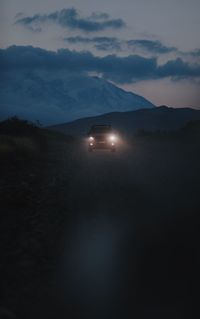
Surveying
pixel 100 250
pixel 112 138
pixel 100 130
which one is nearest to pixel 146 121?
pixel 100 130

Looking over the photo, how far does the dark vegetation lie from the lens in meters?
5.48

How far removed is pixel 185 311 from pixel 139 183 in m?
9.53

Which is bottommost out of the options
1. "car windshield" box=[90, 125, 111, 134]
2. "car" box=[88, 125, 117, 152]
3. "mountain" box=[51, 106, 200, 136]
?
"car" box=[88, 125, 117, 152]

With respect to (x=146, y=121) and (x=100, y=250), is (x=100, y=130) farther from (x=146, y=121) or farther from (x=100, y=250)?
(x=146, y=121)

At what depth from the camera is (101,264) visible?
6805mm

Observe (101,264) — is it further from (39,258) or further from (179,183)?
(179,183)

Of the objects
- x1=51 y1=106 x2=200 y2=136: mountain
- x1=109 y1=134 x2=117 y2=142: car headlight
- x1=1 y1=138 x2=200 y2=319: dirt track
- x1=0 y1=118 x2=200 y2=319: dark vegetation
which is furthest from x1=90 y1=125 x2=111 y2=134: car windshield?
x1=51 y1=106 x2=200 y2=136: mountain

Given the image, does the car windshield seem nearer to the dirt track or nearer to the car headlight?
the car headlight

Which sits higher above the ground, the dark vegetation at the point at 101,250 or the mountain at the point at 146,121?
the mountain at the point at 146,121

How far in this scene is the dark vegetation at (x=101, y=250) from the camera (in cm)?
548

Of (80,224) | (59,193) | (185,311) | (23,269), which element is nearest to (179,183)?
(59,193)

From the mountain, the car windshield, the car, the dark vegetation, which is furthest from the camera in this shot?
the mountain

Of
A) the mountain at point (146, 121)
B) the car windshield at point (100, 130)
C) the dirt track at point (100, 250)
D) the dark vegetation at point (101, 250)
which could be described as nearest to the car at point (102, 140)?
the car windshield at point (100, 130)

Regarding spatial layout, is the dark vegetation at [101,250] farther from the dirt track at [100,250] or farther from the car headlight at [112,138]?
the car headlight at [112,138]
